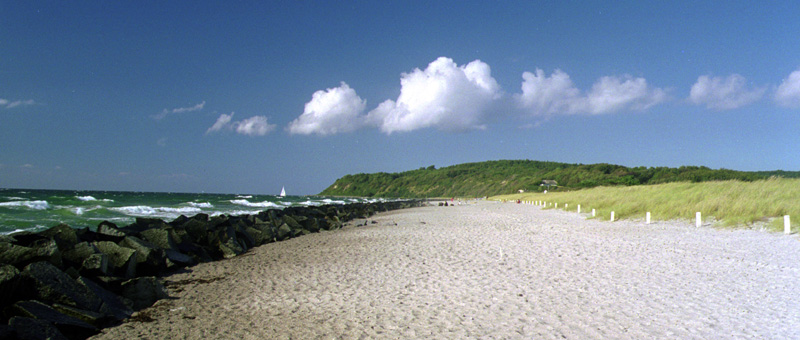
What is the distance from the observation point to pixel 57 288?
17.0 ft

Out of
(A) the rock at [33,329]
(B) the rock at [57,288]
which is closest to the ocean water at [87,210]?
(B) the rock at [57,288]

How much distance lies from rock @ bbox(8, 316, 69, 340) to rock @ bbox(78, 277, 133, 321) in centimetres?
86

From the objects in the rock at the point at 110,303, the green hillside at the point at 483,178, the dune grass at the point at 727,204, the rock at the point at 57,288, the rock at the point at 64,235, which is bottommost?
the rock at the point at 110,303

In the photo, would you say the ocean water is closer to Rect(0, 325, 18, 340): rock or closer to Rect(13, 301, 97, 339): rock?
Rect(13, 301, 97, 339): rock

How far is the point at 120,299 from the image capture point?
19.2 feet

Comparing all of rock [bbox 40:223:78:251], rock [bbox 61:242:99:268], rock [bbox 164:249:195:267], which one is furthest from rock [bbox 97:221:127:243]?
rock [bbox 61:242:99:268]

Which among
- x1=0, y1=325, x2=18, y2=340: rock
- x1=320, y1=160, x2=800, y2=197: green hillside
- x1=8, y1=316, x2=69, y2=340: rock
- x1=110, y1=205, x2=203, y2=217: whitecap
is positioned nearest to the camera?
x1=0, y1=325, x2=18, y2=340: rock

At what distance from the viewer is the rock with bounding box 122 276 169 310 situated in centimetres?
604

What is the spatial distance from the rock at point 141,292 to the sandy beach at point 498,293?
14cm

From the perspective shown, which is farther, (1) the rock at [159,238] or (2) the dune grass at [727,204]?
(2) the dune grass at [727,204]

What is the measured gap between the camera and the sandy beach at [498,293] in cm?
493

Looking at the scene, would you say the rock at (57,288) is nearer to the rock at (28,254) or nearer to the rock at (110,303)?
the rock at (110,303)

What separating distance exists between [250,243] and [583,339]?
34.1 ft

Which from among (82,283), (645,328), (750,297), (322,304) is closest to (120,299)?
(82,283)
